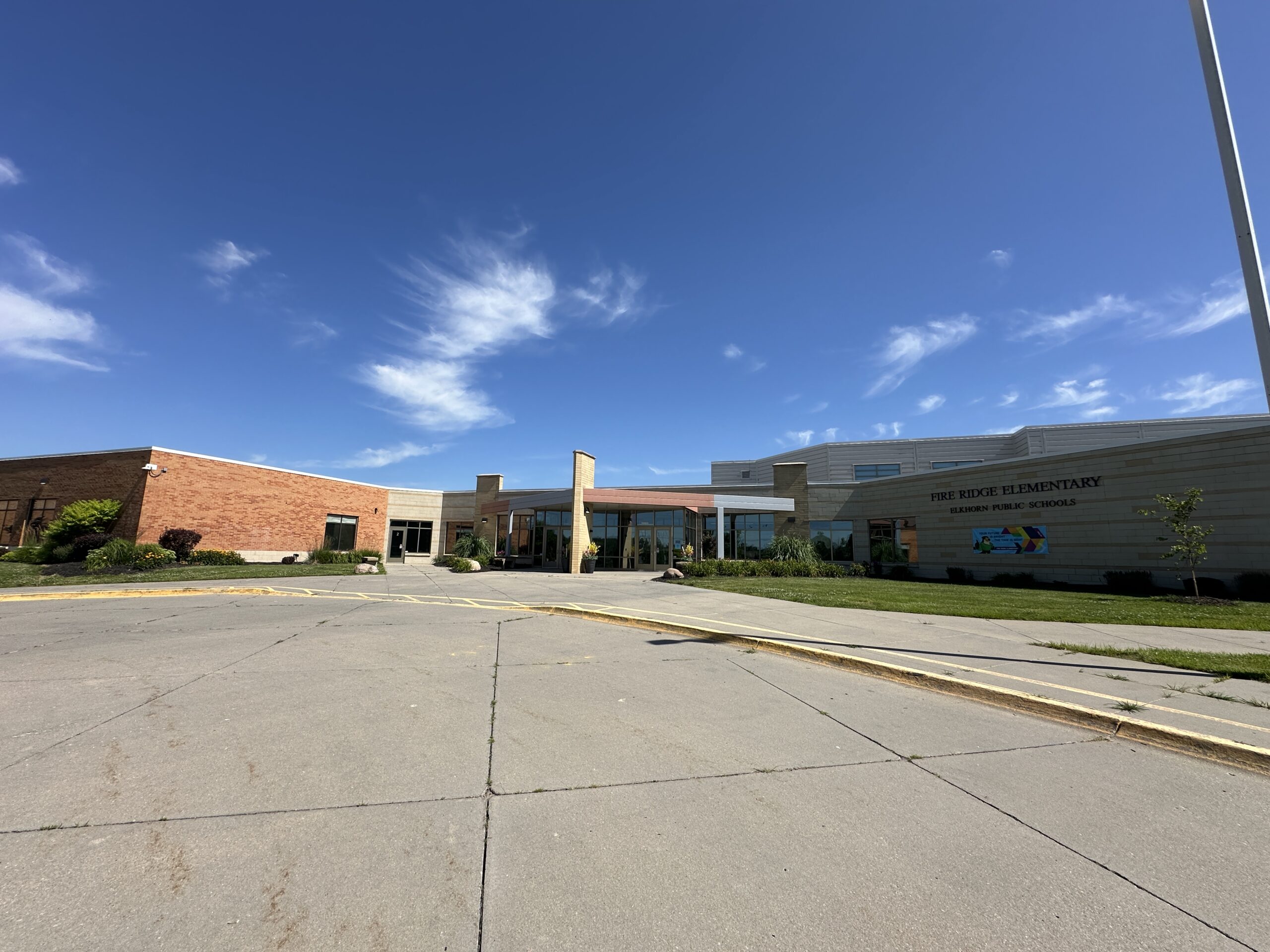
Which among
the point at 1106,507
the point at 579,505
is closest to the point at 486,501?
the point at 579,505

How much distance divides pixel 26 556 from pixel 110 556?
270 inches

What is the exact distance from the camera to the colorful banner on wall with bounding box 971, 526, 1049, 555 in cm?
2458

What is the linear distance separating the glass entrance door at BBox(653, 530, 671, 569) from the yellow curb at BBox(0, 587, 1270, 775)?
751 inches

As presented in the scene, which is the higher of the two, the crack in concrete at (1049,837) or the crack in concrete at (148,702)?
the crack in concrete at (148,702)

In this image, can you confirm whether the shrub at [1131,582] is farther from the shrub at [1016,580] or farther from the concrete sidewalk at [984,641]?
the concrete sidewalk at [984,641]

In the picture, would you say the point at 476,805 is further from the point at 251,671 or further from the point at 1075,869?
the point at 251,671

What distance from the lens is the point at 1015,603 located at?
50.7 feet

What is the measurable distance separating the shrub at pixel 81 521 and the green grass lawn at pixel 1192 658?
3652 cm

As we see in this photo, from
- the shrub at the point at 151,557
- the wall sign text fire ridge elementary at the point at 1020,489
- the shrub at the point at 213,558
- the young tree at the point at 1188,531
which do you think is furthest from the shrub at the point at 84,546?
the young tree at the point at 1188,531

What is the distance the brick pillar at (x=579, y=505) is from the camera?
97.3ft

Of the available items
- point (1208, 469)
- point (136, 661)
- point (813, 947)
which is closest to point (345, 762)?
point (813, 947)

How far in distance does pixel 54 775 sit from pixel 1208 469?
28.8 metres

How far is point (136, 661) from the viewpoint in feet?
24.9

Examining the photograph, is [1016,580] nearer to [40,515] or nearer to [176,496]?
[176,496]
